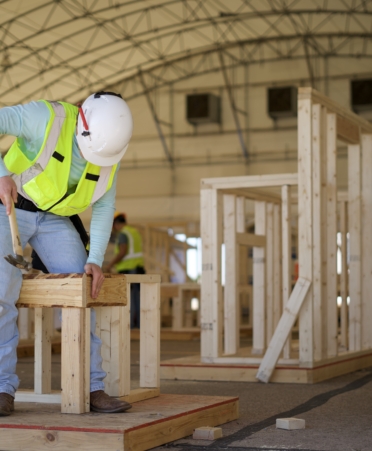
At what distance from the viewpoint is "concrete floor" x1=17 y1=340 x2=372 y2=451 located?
4254mm

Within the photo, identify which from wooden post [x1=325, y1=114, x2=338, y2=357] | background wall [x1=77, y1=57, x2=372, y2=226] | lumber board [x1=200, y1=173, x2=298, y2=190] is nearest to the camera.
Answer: lumber board [x1=200, y1=173, x2=298, y2=190]

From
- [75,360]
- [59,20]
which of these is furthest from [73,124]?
[59,20]

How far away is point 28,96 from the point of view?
2717cm

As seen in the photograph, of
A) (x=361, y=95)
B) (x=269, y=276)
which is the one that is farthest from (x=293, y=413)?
(x=361, y=95)

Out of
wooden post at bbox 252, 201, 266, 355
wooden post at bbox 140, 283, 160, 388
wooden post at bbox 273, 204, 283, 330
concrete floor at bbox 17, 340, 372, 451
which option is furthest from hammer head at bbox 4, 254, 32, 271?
wooden post at bbox 273, 204, 283, 330

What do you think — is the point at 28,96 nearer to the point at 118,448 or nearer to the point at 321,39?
the point at 321,39

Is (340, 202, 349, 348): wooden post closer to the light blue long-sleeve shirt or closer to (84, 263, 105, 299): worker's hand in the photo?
the light blue long-sleeve shirt

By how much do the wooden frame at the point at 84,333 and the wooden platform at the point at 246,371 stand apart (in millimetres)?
2517

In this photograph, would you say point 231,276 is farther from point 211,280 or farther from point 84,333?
point 84,333

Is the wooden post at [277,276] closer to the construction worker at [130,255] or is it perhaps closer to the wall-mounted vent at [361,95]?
the construction worker at [130,255]

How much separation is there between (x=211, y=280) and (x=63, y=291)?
3992mm

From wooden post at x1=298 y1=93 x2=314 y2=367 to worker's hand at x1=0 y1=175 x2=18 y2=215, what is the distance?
3.92 metres

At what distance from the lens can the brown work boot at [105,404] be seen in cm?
433

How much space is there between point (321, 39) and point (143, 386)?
962 inches
